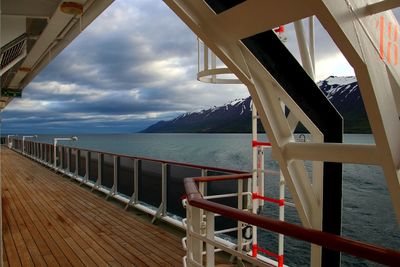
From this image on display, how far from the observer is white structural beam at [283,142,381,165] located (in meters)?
1.46

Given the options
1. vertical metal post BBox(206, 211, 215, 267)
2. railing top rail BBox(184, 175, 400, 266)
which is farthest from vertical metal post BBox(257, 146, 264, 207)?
railing top rail BBox(184, 175, 400, 266)

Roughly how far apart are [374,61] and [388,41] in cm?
23

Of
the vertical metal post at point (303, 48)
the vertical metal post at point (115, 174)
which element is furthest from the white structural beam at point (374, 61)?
the vertical metal post at point (115, 174)

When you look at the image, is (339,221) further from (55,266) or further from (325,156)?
(55,266)

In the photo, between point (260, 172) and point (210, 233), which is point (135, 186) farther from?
point (210, 233)

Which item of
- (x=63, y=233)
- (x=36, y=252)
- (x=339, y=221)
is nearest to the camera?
(x=339, y=221)

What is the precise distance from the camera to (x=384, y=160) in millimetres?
1356

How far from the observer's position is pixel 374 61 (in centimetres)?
129

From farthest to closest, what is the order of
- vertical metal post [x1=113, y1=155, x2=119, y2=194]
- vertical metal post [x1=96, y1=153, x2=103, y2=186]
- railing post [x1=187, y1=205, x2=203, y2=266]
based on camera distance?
1. vertical metal post [x1=96, y1=153, x2=103, y2=186]
2. vertical metal post [x1=113, y1=155, x2=119, y2=194]
3. railing post [x1=187, y1=205, x2=203, y2=266]

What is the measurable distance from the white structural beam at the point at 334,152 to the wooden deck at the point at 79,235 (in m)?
1.78

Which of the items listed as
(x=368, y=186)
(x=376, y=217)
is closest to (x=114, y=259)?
(x=376, y=217)

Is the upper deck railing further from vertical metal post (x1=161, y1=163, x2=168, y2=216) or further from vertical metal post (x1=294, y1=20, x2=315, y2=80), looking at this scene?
vertical metal post (x1=294, y1=20, x2=315, y2=80)

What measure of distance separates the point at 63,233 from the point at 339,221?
313 centimetres

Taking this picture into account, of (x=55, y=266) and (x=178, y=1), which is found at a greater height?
(x=178, y=1)
